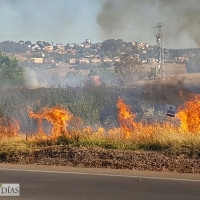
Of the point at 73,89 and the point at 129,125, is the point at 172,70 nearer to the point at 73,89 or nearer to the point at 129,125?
the point at 73,89

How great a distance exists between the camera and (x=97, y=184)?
8.24m

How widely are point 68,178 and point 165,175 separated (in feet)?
6.49

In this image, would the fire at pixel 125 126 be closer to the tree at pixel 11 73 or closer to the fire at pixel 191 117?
the fire at pixel 191 117

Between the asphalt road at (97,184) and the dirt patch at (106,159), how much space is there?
0.39 m

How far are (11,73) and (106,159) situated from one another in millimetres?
35175

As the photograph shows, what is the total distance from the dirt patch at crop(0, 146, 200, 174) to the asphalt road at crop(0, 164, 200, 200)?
15.2 inches

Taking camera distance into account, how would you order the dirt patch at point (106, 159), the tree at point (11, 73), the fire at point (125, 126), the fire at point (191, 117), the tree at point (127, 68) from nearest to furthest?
the dirt patch at point (106, 159) → the fire at point (125, 126) → the fire at point (191, 117) → the tree at point (11, 73) → the tree at point (127, 68)

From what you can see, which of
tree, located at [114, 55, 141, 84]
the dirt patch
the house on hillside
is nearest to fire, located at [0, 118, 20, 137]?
the dirt patch

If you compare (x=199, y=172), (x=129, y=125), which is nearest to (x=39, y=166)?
(x=199, y=172)

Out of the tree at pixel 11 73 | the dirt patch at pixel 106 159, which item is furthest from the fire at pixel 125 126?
the tree at pixel 11 73

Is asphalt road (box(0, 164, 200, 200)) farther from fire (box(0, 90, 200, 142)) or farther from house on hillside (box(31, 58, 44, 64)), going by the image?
house on hillside (box(31, 58, 44, 64))

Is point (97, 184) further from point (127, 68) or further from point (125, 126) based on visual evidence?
point (127, 68)

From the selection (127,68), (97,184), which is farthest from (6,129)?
(127,68)

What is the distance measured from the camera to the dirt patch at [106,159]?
970 cm
